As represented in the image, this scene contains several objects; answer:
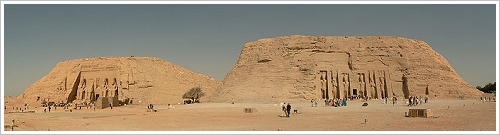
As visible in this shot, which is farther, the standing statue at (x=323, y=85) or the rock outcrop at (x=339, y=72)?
the standing statue at (x=323, y=85)

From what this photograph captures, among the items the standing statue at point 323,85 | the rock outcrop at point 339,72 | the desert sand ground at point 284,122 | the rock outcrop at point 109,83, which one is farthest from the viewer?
the rock outcrop at point 109,83

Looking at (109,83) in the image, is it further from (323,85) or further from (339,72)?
(339,72)

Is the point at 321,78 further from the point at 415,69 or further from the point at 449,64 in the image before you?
the point at 449,64

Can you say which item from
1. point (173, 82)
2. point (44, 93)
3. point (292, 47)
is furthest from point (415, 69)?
point (44, 93)

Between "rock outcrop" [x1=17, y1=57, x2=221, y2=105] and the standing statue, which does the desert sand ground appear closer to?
the standing statue

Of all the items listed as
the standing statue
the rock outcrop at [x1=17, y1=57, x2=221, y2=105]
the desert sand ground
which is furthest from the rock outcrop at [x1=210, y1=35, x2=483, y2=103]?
the desert sand ground

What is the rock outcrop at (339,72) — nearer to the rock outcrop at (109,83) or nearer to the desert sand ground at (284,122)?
the rock outcrop at (109,83)

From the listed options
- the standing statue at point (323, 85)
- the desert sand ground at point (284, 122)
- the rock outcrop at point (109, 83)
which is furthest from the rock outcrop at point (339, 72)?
the desert sand ground at point (284, 122)
